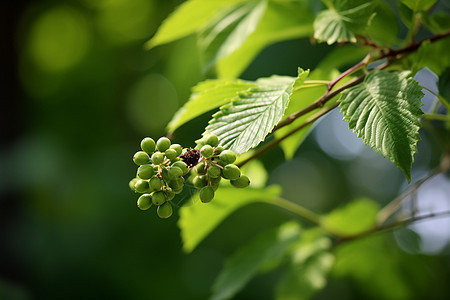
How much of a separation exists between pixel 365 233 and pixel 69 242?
2.66 m

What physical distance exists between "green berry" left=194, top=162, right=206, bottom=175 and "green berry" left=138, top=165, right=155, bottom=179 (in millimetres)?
58

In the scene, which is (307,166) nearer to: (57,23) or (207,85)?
(57,23)

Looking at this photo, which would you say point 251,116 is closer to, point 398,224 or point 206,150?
point 206,150

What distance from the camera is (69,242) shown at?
3367 mm

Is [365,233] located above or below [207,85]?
below

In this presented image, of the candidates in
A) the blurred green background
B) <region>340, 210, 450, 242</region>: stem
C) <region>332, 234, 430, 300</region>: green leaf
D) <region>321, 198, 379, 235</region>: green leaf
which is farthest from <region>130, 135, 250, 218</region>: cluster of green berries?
the blurred green background

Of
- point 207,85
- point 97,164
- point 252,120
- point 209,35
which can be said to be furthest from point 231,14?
point 97,164

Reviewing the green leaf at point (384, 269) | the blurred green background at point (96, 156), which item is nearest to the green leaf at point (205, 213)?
the green leaf at point (384, 269)

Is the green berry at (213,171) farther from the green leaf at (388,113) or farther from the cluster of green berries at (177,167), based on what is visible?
the green leaf at (388,113)

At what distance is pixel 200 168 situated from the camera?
595mm

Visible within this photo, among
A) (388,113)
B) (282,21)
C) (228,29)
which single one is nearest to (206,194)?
(388,113)

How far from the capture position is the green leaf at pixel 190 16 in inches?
39.9

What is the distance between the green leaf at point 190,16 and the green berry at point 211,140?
506 mm

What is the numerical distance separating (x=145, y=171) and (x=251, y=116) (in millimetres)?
166
